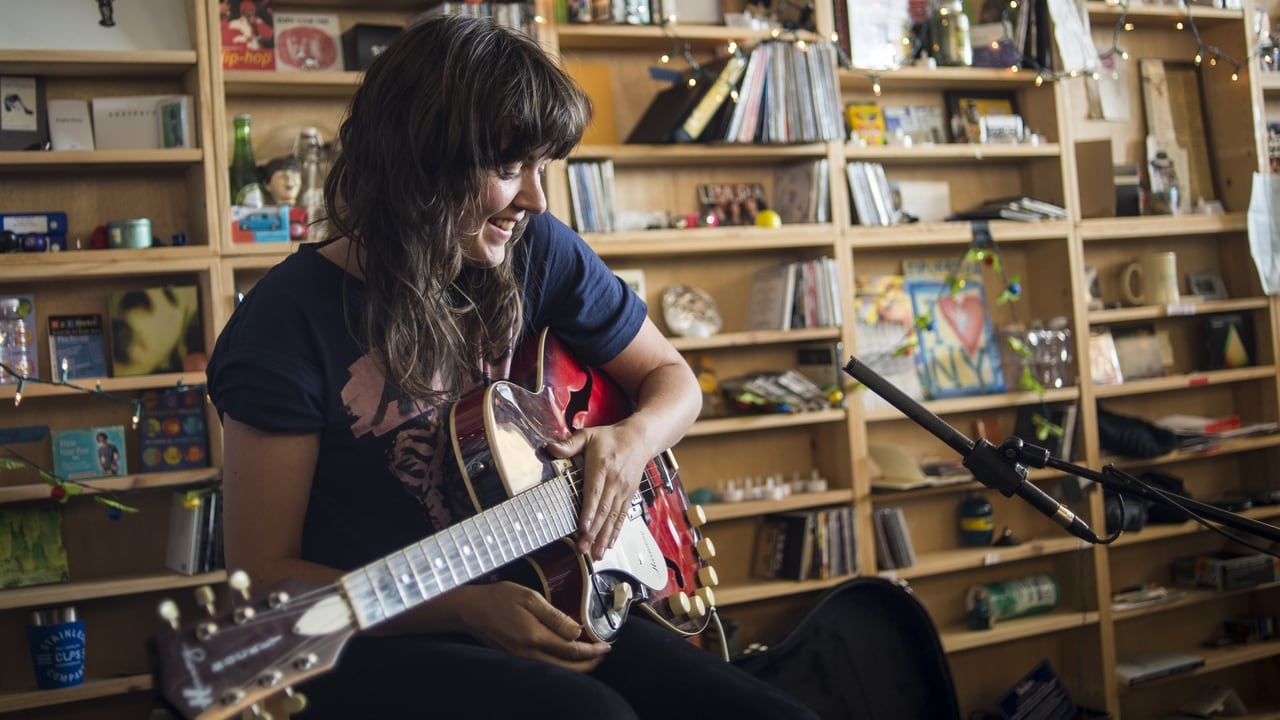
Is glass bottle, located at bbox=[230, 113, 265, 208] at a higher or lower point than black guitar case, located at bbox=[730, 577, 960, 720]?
higher

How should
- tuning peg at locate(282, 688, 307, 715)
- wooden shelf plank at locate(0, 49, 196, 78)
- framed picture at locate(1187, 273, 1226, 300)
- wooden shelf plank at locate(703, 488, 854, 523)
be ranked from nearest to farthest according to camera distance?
tuning peg at locate(282, 688, 307, 715)
wooden shelf plank at locate(0, 49, 196, 78)
wooden shelf plank at locate(703, 488, 854, 523)
framed picture at locate(1187, 273, 1226, 300)

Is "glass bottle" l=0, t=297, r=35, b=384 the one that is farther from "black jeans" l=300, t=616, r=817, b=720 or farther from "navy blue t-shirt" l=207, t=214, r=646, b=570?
"black jeans" l=300, t=616, r=817, b=720

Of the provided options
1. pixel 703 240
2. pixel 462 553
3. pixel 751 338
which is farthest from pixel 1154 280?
pixel 462 553

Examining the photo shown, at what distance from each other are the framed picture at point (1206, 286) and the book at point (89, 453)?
139 inches

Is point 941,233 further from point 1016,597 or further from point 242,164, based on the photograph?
point 242,164

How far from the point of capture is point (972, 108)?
3648mm

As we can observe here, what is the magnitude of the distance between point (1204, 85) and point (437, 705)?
3881 mm

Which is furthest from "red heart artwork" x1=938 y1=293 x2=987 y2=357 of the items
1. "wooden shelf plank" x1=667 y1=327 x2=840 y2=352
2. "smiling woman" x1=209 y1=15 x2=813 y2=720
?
"smiling woman" x1=209 y1=15 x2=813 y2=720

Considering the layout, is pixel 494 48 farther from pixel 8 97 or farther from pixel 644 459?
pixel 8 97

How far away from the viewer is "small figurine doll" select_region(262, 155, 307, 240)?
8.81 feet

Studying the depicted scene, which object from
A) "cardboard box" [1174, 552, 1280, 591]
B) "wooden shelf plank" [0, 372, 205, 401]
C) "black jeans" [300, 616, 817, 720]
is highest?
"wooden shelf plank" [0, 372, 205, 401]

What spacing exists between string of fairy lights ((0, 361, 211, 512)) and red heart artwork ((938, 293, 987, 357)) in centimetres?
231

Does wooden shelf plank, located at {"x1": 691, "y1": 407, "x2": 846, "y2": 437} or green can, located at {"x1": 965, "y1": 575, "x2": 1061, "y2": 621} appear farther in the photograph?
green can, located at {"x1": 965, "y1": 575, "x2": 1061, "y2": 621}

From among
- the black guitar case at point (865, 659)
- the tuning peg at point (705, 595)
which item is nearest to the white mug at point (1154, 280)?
the black guitar case at point (865, 659)
